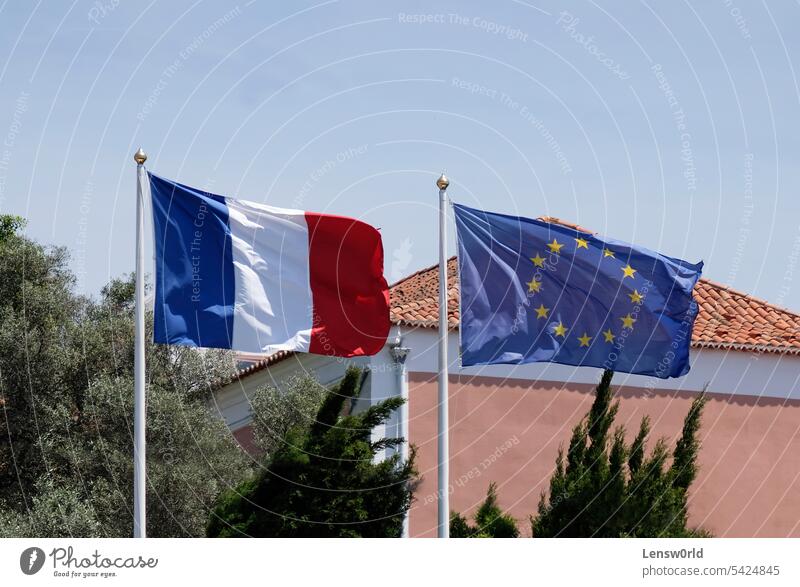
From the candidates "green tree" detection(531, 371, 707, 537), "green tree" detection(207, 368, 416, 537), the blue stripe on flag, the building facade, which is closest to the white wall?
the building facade

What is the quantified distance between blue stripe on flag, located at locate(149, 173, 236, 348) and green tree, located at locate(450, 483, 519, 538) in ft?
22.2

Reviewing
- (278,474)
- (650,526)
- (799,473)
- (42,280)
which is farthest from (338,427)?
(799,473)

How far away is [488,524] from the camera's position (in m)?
20.7

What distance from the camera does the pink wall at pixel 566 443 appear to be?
22.6m

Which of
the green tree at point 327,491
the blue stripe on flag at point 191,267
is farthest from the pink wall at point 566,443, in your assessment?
the blue stripe on flag at point 191,267

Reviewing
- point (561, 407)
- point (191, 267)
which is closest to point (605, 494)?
point (561, 407)

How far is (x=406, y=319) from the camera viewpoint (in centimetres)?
2283

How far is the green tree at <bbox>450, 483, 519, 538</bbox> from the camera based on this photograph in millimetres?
20562

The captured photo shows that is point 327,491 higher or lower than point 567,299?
lower

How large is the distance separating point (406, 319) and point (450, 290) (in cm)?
193

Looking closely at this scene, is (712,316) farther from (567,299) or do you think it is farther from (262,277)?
(262,277)

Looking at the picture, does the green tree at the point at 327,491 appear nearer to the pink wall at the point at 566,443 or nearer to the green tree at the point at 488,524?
the green tree at the point at 488,524

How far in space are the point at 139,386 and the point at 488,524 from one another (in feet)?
24.6
